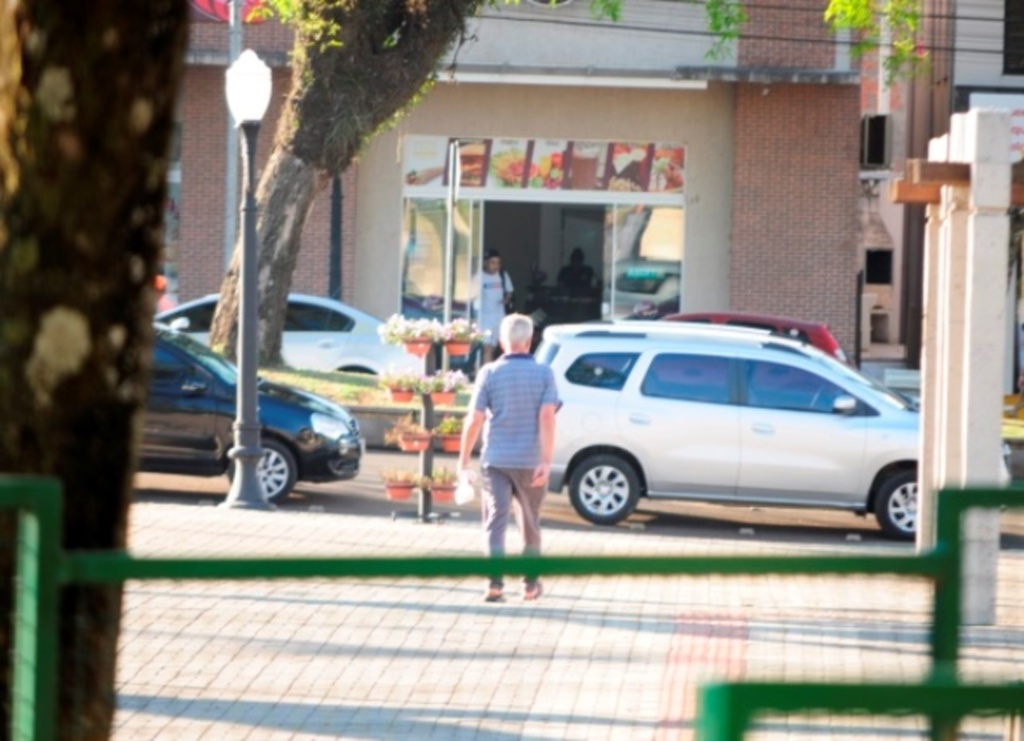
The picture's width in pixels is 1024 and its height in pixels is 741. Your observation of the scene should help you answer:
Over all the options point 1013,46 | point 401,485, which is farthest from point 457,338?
point 1013,46

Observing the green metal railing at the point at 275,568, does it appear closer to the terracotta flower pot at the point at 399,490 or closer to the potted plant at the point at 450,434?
the potted plant at the point at 450,434

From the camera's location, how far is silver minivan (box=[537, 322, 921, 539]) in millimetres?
15883

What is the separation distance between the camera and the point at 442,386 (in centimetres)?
1504

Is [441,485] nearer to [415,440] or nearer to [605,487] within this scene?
[415,440]

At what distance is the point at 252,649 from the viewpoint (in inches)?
176

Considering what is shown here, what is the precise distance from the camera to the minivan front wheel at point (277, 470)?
1659 centimetres

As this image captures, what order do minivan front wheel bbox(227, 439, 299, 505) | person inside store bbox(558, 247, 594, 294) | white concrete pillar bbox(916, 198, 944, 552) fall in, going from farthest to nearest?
person inside store bbox(558, 247, 594, 294)
minivan front wheel bbox(227, 439, 299, 505)
white concrete pillar bbox(916, 198, 944, 552)

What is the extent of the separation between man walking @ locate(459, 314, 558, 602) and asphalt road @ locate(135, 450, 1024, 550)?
4796 mm

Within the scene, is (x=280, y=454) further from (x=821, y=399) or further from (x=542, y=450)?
(x=542, y=450)

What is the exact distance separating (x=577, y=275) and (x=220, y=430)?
16.3 m

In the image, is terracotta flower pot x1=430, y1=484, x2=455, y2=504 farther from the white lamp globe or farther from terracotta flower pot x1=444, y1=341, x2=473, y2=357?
the white lamp globe

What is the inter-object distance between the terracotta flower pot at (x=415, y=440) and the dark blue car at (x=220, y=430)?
1547 mm

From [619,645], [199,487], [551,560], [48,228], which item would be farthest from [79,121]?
[199,487]

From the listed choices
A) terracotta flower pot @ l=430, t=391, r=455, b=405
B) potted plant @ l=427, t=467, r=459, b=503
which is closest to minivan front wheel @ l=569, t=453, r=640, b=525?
potted plant @ l=427, t=467, r=459, b=503
